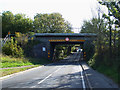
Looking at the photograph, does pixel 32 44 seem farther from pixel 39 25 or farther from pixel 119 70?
pixel 119 70

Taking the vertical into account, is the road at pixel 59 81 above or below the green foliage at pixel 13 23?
below

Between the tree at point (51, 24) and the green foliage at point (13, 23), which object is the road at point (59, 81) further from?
the tree at point (51, 24)

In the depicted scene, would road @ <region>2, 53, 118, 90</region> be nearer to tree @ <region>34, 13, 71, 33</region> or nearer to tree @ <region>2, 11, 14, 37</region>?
tree @ <region>2, 11, 14, 37</region>

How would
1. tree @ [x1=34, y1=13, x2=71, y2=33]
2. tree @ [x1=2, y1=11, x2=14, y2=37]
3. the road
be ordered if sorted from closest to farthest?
the road → tree @ [x1=2, y1=11, x2=14, y2=37] → tree @ [x1=34, y1=13, x2=71, y2=33]

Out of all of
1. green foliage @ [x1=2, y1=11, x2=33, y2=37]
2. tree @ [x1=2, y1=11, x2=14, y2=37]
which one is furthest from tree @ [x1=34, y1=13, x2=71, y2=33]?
tree @ [x1=2, y1=11, x2=14, y2=37]

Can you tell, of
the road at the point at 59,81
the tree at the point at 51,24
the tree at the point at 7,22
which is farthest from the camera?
the tree at the point at 51,24

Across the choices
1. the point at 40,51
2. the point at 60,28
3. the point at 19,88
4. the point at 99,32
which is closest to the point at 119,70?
the point at 19,88

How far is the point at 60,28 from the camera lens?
211 feet

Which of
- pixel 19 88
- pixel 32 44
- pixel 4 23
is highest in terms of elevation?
pixel 4 23

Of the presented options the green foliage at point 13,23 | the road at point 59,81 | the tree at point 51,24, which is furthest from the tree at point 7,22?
the road at point 59,81

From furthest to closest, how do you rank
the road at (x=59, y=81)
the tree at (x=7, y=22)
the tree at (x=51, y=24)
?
the tree at (x=51, y=24)
the tree at (x=7, y=22)
the road at (x=59, y=81)

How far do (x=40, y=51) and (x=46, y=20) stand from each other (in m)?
22.6

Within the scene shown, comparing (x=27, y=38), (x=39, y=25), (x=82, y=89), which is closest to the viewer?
(x=82, y=89)

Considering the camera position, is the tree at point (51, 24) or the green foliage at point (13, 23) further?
the tree at point (51, 24)
